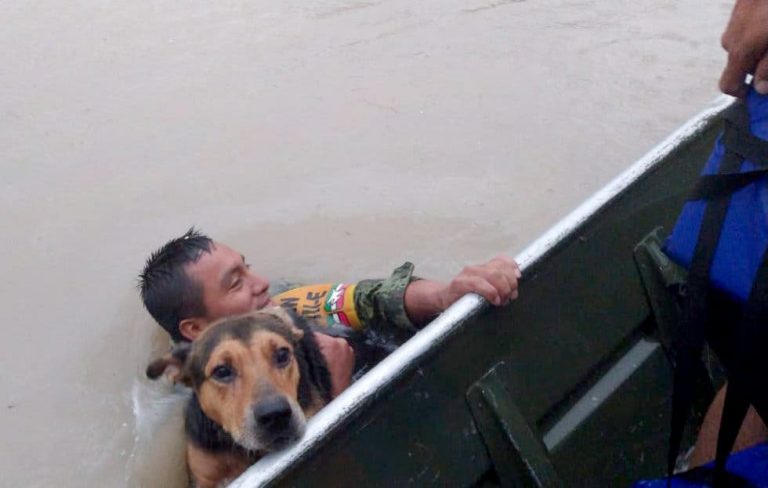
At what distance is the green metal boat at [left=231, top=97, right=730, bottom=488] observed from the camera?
2.15 metres

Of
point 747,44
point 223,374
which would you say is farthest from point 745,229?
point 223,374

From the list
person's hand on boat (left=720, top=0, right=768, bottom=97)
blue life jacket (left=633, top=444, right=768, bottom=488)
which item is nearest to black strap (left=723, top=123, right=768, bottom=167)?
person's hand on boat (left=720, top=0, right=768, bottom=97)

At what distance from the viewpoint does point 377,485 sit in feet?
7.18

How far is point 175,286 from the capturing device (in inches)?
136

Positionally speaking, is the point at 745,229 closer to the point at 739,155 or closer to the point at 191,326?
the point at 739,155

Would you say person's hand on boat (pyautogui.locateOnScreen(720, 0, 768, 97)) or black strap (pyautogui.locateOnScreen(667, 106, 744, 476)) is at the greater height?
person's hand on boat (pyautogui.locateOnScreen(720, 0, 768, 97))

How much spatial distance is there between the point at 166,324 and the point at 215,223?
174 centimetres

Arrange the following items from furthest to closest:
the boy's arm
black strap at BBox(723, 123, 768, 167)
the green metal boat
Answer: the boy's arm → the green metal boat → black strap at BBox(723, 123, 768, 167)

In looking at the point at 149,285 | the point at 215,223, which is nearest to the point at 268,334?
the point at 149,285

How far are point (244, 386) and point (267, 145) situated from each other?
11.7ft

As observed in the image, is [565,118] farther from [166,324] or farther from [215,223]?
[166,324]

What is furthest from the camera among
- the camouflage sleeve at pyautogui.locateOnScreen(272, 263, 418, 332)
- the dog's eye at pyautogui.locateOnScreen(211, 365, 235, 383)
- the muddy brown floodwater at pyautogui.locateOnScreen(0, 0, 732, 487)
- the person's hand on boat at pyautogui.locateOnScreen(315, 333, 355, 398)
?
the muddy brown floodwater at pyautogui.locateOnScreen(0, 0, 732, 487)

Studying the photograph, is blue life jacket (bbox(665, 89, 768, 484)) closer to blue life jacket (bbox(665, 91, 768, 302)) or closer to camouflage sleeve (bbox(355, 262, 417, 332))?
blue life jacket (bbox(665, 91, 768, 302))

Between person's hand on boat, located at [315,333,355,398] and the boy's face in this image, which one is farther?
the boy's face
